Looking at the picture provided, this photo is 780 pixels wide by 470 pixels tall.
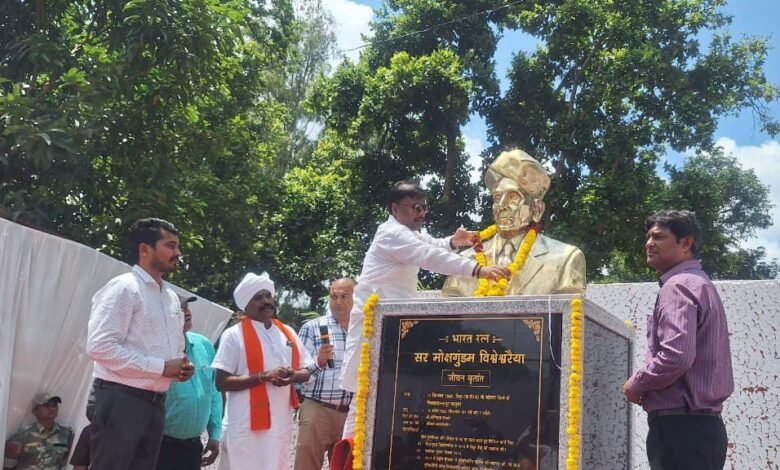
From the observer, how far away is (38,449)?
5602mm

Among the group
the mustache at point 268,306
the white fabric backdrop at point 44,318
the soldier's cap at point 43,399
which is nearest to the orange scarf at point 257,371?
the mustache at point 268,306

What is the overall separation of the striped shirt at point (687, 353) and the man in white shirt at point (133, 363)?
2250 mm

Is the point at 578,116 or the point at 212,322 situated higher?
the point at 578,116

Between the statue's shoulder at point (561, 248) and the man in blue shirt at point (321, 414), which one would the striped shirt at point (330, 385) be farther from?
the statue's shoulder at point (561, 248)

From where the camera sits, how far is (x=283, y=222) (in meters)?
14.2

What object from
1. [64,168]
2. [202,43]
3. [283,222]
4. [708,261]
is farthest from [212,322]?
[708,261]

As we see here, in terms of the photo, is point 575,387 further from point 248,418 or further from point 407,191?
point 248,418

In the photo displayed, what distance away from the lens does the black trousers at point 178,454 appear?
4.88 metres

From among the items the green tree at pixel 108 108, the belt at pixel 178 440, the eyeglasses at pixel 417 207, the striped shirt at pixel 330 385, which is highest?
the green tree at pixel 108 108

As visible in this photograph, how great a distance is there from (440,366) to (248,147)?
919 centimetres

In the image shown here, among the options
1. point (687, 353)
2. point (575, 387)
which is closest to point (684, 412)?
point (687, 353)

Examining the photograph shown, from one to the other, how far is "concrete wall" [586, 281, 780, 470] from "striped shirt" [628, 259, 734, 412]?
1.40 m

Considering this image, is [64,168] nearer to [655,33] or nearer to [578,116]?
[578,116]

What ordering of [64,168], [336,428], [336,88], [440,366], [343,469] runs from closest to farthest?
[440,366]
[343,469]
[336,428]
[64,168]
[336,88]
